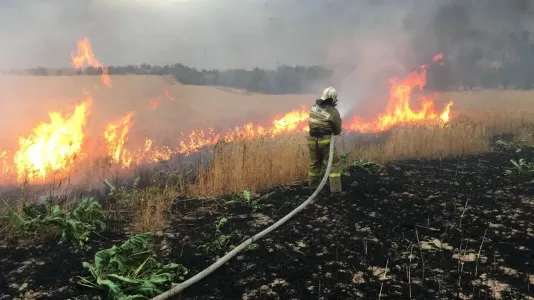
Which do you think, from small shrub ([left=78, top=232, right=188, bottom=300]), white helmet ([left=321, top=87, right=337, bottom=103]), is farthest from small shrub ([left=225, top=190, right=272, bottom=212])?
small shrub ([left=78, top=232, right=188, bottom=300])

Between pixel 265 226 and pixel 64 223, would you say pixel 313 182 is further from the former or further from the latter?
pixel 64 223

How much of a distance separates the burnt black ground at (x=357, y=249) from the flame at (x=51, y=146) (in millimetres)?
3693

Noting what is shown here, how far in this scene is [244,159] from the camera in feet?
29.1

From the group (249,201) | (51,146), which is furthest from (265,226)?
(51,146)

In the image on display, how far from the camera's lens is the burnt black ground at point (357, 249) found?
409 centimetres

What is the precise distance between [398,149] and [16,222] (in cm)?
1105

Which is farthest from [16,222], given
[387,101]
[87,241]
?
[387,101]

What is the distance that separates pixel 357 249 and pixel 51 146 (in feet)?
27.8

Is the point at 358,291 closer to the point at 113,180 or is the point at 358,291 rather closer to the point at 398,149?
the point at 113,180

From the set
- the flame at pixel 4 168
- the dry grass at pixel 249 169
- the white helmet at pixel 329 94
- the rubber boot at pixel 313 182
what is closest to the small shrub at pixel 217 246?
the dry grass at pixel 249 169

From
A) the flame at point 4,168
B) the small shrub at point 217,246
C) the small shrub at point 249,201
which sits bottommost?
the small shrub at point 217,246

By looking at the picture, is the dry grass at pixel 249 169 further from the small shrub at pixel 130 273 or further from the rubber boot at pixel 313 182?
the small shrub at pixel 130 273

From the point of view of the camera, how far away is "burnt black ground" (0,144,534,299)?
4090 mm

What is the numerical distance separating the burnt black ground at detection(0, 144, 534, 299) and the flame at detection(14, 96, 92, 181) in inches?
145
